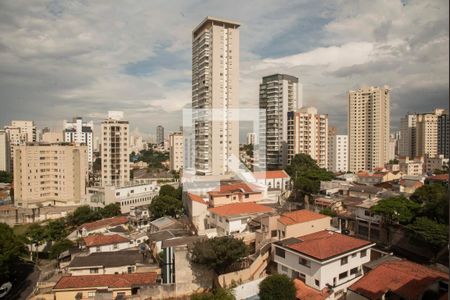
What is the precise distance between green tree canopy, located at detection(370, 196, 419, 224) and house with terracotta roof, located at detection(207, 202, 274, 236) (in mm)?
4964

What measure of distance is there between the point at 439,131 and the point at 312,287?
141 feet

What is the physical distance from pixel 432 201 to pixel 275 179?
12419 millimetres

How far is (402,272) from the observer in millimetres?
8469

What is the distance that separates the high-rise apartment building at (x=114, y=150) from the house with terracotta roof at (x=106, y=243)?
14.7 m

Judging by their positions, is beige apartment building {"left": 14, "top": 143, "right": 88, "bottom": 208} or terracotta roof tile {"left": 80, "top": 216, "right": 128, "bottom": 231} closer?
terracotta roof tile {"left": 80, "top": 216, "right": 128, "bottom": 231}

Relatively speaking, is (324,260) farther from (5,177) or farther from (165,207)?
(5,177)

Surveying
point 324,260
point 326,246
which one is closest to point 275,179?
point 326,246

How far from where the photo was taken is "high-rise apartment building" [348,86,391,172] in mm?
36781

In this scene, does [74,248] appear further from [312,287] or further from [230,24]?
[230,24]

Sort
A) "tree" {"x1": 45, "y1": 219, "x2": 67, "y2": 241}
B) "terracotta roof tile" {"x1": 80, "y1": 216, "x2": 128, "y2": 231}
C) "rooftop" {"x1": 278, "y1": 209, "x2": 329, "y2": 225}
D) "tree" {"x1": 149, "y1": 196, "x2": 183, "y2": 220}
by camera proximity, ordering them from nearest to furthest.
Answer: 1. "rooftop" {"x1": 278, "y1": 209, "x2": 329, "y2": 225}
2. "tree" {"x1": 45, "y1": 219, "x2": 67, "y2": 241}
3. "terracotta roof tile" {"x1": 80, "y1": 216, "x2": 128, "y2": 231}
4. "tree" {"x1": 149, "y1": 196, "x2": 183, "y2": 220}

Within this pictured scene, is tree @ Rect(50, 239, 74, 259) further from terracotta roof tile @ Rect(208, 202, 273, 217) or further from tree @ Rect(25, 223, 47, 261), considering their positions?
terracotta roof tile @ Rect(208, 202, 273, 217)

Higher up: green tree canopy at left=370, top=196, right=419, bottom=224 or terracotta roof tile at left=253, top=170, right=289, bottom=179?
terracotta roof tile at left=253, top=170, right=289, bottom=179

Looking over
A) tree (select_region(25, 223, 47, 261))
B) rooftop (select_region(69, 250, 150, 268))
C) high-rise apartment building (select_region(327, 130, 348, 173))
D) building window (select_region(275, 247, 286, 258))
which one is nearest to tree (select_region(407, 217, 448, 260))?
building window (select_region(275, 247, 286, 258))

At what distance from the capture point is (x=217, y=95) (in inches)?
1088
